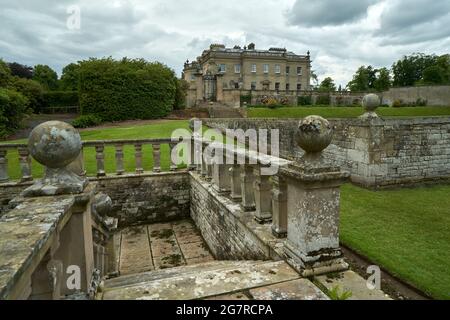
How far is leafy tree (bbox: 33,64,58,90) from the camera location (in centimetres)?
5575

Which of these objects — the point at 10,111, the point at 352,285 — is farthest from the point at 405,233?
the point at 10,111

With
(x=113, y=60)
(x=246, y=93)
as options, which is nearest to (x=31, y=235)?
(x=113, y=60)

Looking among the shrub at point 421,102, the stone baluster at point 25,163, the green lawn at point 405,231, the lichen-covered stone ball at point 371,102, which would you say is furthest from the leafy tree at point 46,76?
the green lawn at point 405,231

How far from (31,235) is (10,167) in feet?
33.9

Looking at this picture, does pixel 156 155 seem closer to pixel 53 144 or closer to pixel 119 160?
pixel 119 160

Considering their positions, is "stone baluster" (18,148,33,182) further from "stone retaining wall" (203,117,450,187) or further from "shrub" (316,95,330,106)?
"shrub" (316,95,330,106)

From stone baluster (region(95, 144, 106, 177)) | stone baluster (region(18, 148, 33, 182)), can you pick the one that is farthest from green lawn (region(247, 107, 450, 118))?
stone baluster (region(18, 148, 33, 182))

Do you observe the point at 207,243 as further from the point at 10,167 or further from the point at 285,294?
the point at 10,167

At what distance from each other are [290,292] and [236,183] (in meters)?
2.69

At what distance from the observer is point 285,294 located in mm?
2480

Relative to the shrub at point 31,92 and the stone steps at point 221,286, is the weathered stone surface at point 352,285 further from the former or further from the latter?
the shrub at point 31,92

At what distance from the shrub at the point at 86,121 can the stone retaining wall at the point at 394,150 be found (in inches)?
819

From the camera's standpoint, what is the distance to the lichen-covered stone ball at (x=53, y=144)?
2445 mm

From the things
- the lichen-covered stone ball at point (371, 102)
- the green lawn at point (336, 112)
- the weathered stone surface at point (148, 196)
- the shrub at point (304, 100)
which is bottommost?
the weathered stone surface at point (148, 196)
